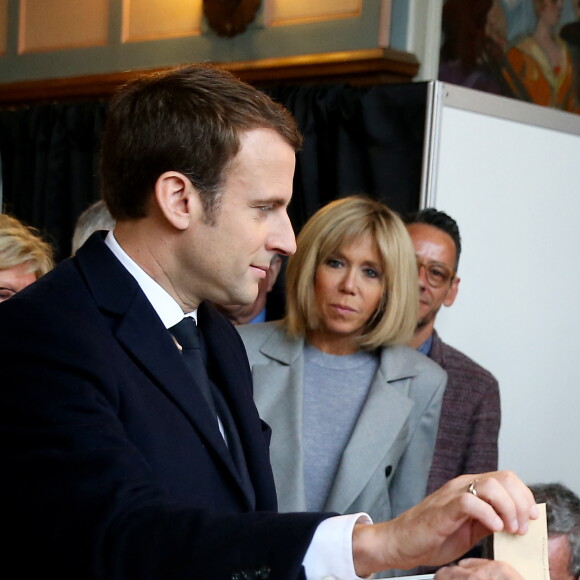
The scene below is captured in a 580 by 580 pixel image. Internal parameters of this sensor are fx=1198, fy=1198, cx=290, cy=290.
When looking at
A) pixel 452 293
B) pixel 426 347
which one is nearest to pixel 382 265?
pixel 426 347

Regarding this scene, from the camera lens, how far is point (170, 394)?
1596mm

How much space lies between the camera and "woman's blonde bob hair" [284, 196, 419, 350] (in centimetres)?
337

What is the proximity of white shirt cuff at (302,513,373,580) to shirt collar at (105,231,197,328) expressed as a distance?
46 cm

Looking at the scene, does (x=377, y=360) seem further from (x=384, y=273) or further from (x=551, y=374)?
(x=551, y=374)

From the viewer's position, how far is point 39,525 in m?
1.41

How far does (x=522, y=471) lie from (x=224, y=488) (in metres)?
2.74

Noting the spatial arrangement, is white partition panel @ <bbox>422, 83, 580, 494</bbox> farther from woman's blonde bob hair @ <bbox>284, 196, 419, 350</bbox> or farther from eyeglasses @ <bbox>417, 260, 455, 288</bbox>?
woman's blonde bob hair @ <bbox>284, 196, 419, 350</bbox>

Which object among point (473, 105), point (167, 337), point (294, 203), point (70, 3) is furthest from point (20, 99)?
point (167, 337)

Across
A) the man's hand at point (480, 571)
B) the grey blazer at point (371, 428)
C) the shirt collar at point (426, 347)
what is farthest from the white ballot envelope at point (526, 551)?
the shirt collar at point (426, 347)

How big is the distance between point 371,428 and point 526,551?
6.09 feet

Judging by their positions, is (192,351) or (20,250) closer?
(192,351)

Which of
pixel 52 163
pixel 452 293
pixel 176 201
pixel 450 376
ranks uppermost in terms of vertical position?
pixel 176 201

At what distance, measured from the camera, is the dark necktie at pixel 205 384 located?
1750 mm

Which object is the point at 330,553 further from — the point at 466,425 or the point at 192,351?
the point at 466,425
